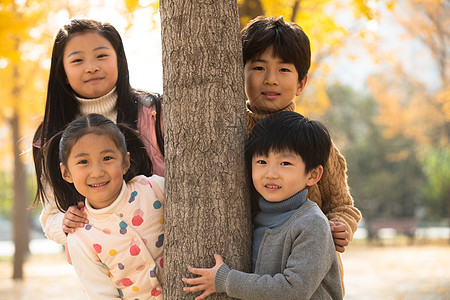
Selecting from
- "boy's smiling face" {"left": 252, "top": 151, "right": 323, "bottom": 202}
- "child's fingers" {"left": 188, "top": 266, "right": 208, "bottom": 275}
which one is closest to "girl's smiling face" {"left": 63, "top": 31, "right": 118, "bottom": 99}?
"boy's smiling face" {"left": 252, "top": 151, "right": 323, "bottom": 202}

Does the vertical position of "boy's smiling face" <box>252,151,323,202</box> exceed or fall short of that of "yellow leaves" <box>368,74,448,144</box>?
it falls short

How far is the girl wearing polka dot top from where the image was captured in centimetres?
224

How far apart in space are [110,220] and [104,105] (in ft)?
2.35

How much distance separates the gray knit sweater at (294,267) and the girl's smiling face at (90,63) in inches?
45.8

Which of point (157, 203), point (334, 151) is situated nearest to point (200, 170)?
point (157, 203)

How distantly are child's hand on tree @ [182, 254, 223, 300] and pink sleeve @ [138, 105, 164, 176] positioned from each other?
663 millimetres

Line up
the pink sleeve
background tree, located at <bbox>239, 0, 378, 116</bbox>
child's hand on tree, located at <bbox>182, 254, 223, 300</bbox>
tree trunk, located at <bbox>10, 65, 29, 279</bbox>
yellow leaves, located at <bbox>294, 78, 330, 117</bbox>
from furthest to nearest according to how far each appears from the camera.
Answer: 1. yellow leaves, located at <bbox>294, 78, 330, 117</bbox>
2. tree trunk, located at <bbox>10, 65, 29, 279</bbox>
3. background tree, located at <bbox>239, 0, 378, 116</bbox>
4. the pink sleeve
5. child's hand on tree, located at <bbox>182, 254, 223, 300</bbox>

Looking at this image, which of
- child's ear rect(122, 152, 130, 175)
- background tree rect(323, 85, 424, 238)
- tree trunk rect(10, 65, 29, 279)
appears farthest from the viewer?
background tree rect(323, 85, 424, 238)

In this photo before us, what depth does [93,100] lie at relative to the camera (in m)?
2.73

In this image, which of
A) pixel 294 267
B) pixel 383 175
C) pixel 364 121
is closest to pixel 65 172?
pixel 294 267

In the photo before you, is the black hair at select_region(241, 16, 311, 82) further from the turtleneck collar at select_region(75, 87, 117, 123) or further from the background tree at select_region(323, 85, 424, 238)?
the background tree at select_region(323, 85, 424, 238)

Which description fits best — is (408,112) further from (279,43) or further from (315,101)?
(279,43)

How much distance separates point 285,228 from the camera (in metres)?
2.12

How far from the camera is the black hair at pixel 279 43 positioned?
8.52ft
